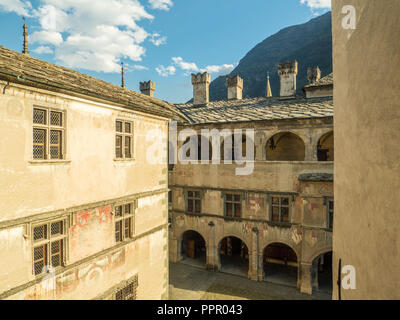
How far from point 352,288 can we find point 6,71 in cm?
898

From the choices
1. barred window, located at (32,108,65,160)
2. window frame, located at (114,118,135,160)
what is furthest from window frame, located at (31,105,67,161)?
window frame, located at (114,118,135,160)

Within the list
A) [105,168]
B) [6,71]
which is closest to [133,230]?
[105,168]

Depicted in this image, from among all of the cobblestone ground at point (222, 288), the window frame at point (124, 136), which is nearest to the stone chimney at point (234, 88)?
the window frame at point (124, 136)

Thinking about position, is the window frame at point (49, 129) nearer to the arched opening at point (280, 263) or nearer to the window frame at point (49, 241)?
the window frame at point (49, 241)

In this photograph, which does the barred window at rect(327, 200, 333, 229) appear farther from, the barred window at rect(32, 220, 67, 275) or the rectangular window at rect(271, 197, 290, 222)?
the barred window at rect(32, 220, 67, 275)

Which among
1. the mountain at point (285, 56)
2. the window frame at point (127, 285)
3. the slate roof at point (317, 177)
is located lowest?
the window frame at point (127, 285)

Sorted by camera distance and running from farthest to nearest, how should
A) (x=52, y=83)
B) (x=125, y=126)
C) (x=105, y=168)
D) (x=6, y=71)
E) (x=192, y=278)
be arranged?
(x=192, y=278) < (x=125, y=126) < (x=105, y=168) < (x=52, y=83) < (x=6, y=71)

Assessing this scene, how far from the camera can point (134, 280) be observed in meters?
10.6

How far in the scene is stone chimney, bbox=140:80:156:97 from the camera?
26188 mm

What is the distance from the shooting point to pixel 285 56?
342ft

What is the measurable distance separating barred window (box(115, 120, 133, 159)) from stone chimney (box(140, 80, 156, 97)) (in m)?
16.9

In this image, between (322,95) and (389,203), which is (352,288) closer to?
(389,203)

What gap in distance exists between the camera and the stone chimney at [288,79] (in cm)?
2030

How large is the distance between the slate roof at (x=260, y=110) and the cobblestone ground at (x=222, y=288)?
11.1 metres
